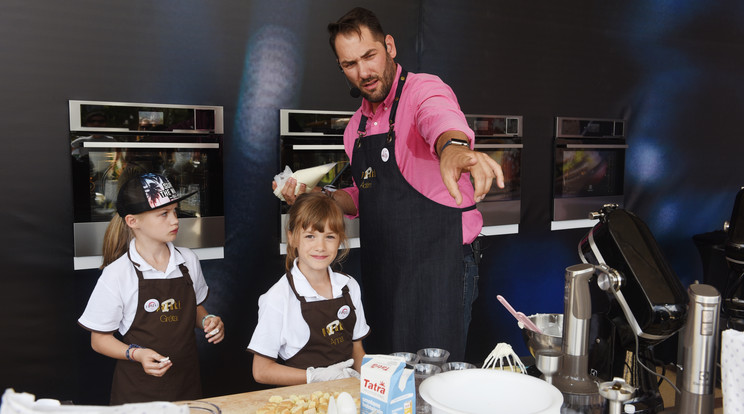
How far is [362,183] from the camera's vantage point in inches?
83.0

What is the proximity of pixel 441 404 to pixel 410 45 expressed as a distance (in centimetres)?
268

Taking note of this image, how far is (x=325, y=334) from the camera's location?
192cm

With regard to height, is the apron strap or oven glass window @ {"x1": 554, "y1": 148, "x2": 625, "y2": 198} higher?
oven glass window @ {"x1": 554, "y1": 148, "x2": 625, "y2": 198}

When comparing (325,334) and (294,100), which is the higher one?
(294,100)

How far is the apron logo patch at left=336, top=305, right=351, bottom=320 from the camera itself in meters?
1.96

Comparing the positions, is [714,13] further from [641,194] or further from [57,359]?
[57,359]

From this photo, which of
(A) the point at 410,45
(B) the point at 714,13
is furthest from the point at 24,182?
(B) the point at 714,13

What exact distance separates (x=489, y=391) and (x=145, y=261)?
4.66 ft

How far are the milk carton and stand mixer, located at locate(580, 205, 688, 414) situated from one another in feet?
1.47

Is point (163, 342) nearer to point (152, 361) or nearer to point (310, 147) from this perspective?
point (152, 361)

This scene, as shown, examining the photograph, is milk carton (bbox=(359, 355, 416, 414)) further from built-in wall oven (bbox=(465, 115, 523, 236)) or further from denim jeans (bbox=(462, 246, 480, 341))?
built-in wall oven (bbox=(465, 115, 523, 236))

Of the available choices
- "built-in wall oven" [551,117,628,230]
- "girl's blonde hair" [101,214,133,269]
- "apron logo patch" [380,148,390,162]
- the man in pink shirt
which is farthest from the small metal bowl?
"built-in wall oven" [551,117,628,230]

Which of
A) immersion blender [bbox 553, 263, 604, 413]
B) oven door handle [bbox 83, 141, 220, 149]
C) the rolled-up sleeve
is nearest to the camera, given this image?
immersion blender [bbox 553, 263, 604, 413]

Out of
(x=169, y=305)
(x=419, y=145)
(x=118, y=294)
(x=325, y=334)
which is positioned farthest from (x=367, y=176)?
(x=118, y=294)
